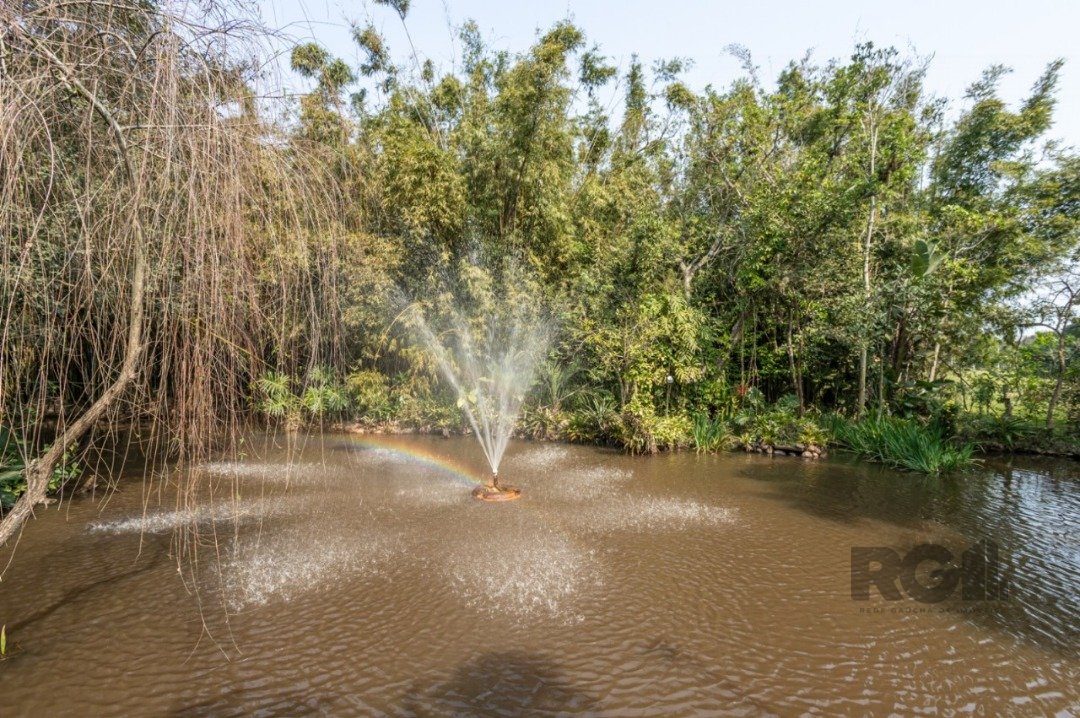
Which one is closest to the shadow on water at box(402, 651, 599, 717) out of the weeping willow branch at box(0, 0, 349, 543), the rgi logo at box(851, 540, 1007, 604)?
the weeping willow branch at box(0, 0, 349, 543)

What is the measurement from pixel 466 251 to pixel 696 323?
538 centimetres

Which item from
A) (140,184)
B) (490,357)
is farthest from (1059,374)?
(140,184)

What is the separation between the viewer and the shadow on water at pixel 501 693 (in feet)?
10.1

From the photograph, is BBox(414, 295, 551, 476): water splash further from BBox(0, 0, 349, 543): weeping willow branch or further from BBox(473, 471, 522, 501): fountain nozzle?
BBox(0, 0, 349, 543): weeping willow branch

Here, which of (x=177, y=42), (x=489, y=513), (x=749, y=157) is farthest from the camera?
(x=749, y=157)

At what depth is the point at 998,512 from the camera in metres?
6.61

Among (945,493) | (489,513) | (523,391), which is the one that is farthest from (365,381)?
(945,493)

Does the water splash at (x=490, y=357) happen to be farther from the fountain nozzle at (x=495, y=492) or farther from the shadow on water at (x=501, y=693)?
the shadow on water at (x=501, y=693)

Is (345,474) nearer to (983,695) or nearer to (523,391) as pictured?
(523,391)

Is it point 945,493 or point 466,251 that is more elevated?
point 466,251

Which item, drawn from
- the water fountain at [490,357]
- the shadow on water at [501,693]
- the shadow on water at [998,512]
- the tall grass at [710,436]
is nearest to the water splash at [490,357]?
the water fountain at [490,357]

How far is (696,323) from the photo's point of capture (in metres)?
10.9

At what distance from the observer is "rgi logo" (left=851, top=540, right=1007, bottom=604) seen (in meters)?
4.54

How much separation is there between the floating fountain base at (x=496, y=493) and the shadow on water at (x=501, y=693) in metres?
3.47
